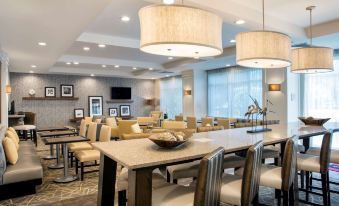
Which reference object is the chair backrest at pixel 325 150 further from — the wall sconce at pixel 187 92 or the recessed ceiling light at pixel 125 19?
the wall sconce at pixel 187 92

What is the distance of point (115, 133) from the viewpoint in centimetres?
830

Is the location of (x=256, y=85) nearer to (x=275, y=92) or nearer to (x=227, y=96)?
(x=227, y=96)

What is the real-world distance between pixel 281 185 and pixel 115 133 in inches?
267

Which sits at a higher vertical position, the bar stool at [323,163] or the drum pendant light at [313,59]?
the drum pendant light at [313,59]

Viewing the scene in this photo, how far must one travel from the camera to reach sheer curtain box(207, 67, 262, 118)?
888cm

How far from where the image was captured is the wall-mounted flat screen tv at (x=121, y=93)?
1284cm

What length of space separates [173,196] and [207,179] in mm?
393

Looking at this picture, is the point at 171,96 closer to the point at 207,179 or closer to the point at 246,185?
the point at 246,185

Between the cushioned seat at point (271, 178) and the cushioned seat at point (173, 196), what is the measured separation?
732 mm

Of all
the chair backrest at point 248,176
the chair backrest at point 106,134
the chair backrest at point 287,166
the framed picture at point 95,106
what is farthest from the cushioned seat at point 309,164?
the framed picture at point 95,106

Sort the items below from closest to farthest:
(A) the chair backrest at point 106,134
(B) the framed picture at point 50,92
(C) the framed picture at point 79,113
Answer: (A) the chair backrest at point 106,134 → (B) the framed picture at point 50,92 → (C) the framed picture at point 79,113

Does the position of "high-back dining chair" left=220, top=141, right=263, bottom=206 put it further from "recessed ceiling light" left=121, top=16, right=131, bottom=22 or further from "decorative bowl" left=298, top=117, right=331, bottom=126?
"recessed ceiling light" left=121, top=16, right=131, bottom=22

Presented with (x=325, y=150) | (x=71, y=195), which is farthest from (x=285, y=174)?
(x=71, y=195)

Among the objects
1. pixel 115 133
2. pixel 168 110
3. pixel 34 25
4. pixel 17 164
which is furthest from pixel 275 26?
pixel 168 110
